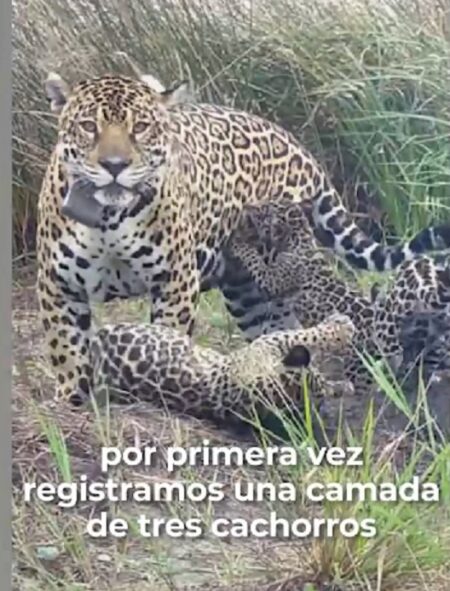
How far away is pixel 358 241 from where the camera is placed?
4.93 meters

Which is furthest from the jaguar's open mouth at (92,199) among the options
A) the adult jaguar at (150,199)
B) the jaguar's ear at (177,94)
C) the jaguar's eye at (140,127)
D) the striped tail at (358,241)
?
the striped tail at (358,241)

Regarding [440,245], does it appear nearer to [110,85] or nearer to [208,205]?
[208,205]

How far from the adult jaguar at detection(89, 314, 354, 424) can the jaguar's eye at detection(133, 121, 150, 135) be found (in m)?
0.49

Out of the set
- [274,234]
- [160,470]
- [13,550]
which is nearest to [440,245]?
[274,234]

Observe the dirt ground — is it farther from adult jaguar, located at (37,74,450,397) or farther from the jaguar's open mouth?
the jaguar's open mouth

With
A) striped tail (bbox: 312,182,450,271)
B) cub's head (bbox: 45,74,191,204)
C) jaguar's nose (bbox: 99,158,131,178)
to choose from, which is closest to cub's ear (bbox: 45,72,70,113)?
cub's head (bbox: 45,74,191,204)

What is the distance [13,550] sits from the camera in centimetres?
490

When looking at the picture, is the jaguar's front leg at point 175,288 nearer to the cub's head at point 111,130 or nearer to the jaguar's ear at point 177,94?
the cub's head at point 111,130

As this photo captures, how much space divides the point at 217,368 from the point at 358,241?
0.48 metres

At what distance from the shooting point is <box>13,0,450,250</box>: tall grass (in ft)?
16.0

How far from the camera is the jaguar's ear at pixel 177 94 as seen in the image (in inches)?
193

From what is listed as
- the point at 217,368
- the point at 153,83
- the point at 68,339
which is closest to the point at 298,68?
the point at 153,83

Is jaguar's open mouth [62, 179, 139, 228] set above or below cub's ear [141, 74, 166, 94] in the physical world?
below

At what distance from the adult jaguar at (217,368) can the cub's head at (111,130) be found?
388 mm
